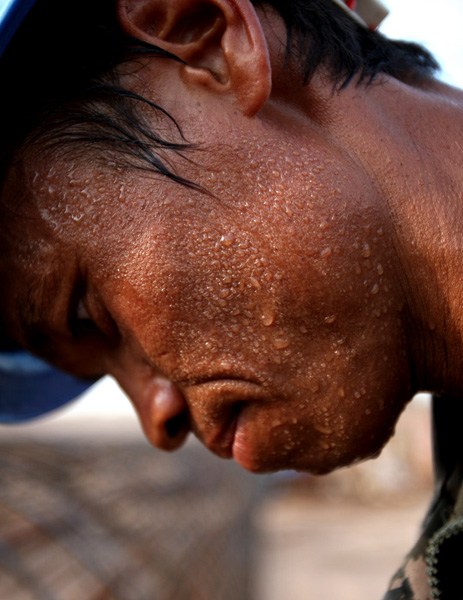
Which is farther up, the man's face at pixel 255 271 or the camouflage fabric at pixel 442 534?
the man's face at pixel 255 271

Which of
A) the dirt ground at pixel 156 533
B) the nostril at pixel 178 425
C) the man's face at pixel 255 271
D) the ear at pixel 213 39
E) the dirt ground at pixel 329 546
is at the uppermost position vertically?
the ear at pixel 213 39

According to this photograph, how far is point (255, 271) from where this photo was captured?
3.57 feet

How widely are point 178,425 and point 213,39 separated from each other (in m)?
0.51

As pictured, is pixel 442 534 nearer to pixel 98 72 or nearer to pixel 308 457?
pixel 308 457

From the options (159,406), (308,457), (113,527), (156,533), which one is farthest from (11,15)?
(156,533)

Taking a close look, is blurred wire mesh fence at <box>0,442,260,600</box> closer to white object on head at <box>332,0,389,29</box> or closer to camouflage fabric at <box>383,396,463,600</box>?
camouflage fabric at <box>383,396,463,600</box>

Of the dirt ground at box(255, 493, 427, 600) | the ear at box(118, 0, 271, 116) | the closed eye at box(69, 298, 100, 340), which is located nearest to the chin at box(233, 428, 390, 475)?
the closed eye at box(69, 298, 100, 340)

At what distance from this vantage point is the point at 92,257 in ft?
3.69

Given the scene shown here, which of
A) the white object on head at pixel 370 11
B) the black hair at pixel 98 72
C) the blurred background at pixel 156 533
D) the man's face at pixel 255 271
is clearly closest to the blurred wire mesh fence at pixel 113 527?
the blurred background at pixel 156 533

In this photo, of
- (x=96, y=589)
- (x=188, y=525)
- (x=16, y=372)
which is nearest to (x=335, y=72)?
(x=16, y=372)

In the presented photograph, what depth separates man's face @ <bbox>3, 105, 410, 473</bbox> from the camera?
1084mm

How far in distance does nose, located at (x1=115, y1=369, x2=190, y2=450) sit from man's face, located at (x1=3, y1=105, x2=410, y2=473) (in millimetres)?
63

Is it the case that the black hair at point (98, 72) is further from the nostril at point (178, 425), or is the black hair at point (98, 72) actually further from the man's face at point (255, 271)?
the nostril at point (178, 425)

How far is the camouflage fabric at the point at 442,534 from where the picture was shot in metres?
1.09
